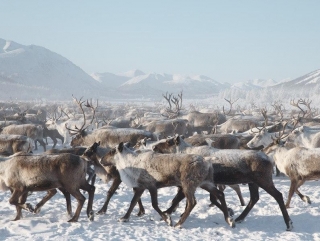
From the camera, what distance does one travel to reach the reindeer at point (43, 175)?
17.8ft

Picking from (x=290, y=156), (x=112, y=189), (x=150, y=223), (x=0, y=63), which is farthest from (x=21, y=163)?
(x=0, y=63)

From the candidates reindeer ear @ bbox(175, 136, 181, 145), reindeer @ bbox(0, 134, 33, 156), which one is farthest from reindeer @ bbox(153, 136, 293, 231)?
reindeer @ bbox(0, 134, 33, 156)

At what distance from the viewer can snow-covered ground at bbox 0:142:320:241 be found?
16.5 feet

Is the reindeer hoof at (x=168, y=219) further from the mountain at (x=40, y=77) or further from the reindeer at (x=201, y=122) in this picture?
the mountain at (x=40, y=77)

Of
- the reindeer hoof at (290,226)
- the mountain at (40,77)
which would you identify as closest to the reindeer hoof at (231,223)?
the reindeer hoof at (290,226)

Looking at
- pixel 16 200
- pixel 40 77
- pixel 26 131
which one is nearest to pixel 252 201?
pixel 16 200

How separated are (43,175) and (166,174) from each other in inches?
68.0

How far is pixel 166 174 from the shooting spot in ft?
→ 18.0

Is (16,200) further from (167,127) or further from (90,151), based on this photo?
(167,127)

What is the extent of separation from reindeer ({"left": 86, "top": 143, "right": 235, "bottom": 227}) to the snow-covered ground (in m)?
0.24

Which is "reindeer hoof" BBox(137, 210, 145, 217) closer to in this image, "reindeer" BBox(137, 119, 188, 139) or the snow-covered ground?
the snow-covered ground

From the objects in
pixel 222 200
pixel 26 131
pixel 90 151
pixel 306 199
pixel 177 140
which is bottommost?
pixel 306 199

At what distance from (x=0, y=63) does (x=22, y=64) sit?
12608mm

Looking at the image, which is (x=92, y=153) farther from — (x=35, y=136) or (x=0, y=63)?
(x=0, y=63)
